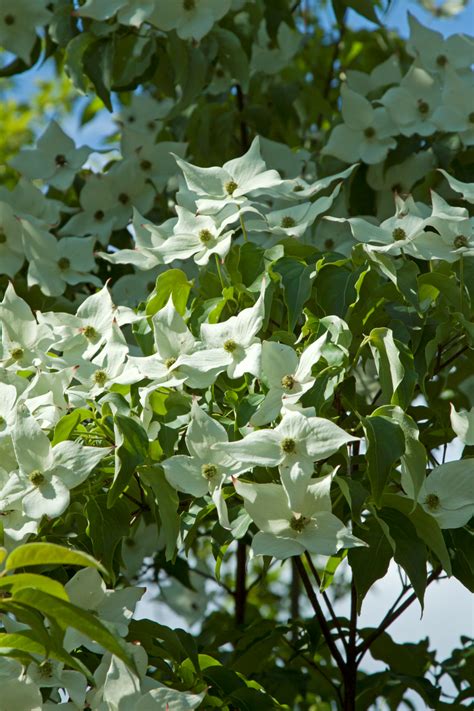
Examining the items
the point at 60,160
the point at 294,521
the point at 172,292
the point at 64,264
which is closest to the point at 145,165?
the point at 60,160

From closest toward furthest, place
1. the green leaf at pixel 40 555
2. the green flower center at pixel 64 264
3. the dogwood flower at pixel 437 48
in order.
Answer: the green leaf at pixel 40 555 → the green flower center at pixel 64 264 → the dogwood flower at pixel 437 48

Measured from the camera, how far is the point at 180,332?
1129 millimetres

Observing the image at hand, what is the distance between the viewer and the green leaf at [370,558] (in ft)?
3.48

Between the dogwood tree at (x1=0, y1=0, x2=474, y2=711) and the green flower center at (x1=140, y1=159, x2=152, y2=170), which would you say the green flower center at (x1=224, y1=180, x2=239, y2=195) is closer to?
the dogwood tree at (x1=0, y1=0, x2=474, y2=711)

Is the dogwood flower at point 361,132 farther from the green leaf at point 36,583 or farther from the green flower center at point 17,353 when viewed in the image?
the green leaf at point 36,583

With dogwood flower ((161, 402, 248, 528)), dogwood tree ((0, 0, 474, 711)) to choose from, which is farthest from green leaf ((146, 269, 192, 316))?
dogwood flower ((161, 402, 248, 528))

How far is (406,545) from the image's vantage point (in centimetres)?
103

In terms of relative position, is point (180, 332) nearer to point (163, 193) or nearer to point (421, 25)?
point (163, 193)

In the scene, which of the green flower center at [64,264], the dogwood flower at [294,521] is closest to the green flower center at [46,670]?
the dogwood flower at [294,521]

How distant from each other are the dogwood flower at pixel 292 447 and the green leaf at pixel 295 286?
0.58 feet

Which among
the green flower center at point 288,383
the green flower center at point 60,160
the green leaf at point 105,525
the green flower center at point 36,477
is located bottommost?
the green leaf at point 105,525

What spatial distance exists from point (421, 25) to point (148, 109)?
2.02 feet

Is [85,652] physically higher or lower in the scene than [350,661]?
higher

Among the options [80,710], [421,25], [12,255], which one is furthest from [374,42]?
[80,710]
